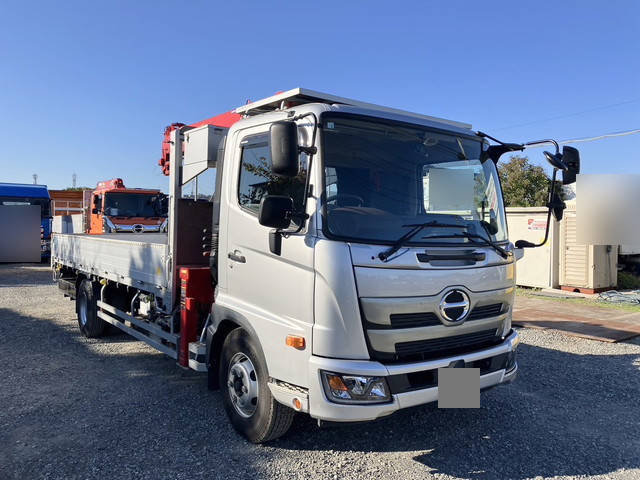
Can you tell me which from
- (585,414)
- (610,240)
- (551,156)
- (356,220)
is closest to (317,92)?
(356,220)

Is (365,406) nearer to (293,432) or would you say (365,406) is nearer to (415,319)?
(415,319)

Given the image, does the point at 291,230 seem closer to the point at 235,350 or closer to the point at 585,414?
the point at 235,350

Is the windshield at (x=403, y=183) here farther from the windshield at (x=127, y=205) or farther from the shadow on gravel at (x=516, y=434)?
the windshield at (x=127, y=205)

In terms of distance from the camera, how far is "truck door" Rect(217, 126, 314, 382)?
10.4ft

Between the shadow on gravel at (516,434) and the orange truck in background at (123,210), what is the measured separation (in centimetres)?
1307

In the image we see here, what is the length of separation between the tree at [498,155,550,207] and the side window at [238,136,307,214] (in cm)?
1776

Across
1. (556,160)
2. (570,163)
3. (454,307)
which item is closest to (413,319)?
(454,307)

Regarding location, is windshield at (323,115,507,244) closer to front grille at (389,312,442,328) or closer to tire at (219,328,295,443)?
front grille at (389,312,442,328)

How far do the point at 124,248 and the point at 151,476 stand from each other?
313 centimetres

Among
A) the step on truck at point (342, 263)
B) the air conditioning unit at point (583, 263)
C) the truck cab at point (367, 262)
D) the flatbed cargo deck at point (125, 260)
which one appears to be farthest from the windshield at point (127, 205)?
the truck cab at point (367, 262)

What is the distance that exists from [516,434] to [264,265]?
2.47m

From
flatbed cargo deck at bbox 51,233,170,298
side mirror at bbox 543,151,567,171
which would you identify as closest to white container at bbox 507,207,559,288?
side mirror at bbox 543,151,567,171

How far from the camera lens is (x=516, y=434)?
402 cm

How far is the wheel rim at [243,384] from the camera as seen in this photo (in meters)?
3.67
